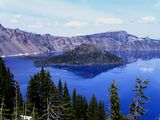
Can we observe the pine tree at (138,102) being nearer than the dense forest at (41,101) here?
Yes

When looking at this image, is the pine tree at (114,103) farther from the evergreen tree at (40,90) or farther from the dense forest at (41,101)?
the evergreen tree at (40,90)

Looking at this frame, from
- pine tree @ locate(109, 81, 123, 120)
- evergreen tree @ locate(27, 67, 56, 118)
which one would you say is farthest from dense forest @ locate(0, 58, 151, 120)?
pine tree @ locate(109, 81, 123, 120)

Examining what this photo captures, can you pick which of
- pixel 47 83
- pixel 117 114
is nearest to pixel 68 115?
pixel 47 83

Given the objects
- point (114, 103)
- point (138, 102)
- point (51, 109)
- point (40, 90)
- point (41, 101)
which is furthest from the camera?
point (40, 90)

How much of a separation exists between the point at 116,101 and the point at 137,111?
7.50m

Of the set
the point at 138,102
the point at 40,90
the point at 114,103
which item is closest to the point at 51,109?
the point at 114,103

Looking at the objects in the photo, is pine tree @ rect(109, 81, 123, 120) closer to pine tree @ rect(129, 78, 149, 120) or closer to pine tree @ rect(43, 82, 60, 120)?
pine tree @ rect(129, 78, 149, 120)

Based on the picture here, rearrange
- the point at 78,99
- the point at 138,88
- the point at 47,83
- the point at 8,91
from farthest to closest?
the point at 78,99 < the point at 47,83 < the point at 8,91 < the point at 138,88

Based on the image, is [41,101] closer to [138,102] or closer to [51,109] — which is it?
[51,109]

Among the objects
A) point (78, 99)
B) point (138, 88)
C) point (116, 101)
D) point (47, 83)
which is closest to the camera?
point (138, 88)

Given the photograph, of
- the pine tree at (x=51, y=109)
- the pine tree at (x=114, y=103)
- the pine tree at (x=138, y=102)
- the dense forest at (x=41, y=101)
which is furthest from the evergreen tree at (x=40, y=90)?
the pine tree at (x=138, y=102)

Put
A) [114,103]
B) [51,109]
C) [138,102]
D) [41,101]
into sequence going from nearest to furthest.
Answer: [138,102] → [51,109] → [114,103] → [41,101]

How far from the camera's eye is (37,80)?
109 metres

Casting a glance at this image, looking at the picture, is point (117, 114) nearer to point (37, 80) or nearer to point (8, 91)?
Result: point (8, 91)
